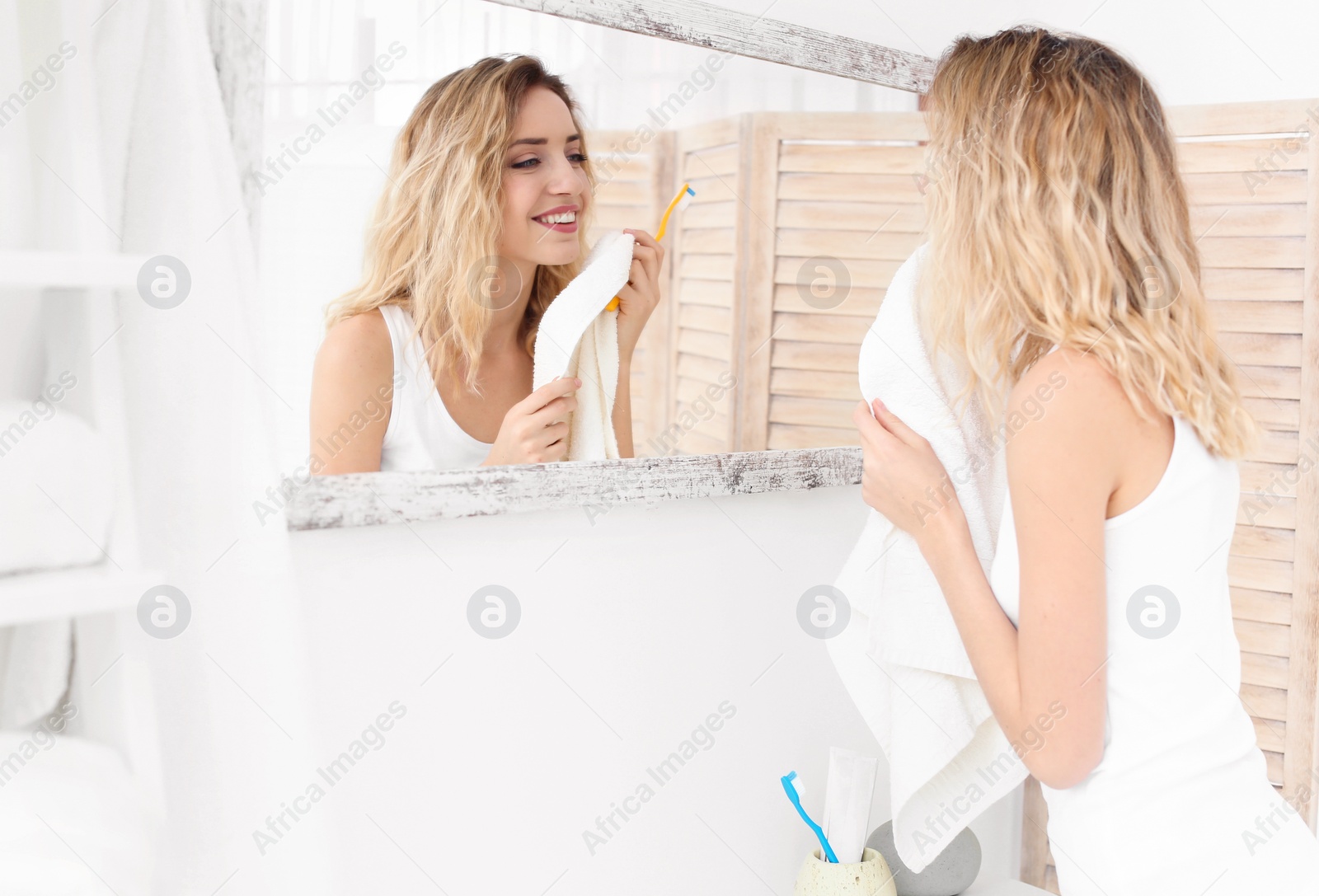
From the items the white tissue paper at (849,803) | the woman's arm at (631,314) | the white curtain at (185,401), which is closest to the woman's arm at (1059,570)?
the white tissue paper at (849,803)

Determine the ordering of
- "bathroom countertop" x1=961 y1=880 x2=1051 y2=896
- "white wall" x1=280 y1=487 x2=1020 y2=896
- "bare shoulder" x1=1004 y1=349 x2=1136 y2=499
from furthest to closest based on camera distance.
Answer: "bathroom countertop" x1=961 y1=880 x2=1051 y2=896, "white wall" x1=280 y1=487 x2=1020 y2=896, "bare shoulder" x1=1004 y1=349 x2=1136 y2=499

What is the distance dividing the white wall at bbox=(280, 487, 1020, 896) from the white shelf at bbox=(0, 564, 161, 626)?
0.61 ft

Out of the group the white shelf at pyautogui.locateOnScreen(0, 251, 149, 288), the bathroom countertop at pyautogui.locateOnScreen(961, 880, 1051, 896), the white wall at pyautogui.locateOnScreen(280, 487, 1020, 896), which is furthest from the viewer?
the bathroom countertop at pyautogui.locateOnScreen(961, 880, 1051, 896)

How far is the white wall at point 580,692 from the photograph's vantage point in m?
0.86

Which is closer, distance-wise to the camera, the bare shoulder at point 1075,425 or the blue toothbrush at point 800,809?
the bare shoulder at point 1075,425

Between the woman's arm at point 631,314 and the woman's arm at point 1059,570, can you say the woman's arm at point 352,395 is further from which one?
the woman's arm at point 1059,570

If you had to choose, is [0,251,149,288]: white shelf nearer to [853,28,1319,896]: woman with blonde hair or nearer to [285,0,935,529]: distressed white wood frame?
[285,0,935,529]: distressed white wood frame

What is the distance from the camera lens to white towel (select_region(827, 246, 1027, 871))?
0.94 m

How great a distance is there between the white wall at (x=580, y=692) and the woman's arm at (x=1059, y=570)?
34 centimetres

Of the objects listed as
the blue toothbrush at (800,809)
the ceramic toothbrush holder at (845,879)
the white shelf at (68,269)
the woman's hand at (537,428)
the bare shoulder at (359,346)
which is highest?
the white shelf at (68,269)

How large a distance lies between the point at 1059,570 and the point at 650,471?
0.40 meters

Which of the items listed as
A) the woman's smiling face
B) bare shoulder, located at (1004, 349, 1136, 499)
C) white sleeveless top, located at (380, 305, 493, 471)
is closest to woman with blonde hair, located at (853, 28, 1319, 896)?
bare shoulder, located at (1004, 349, 1136, 499)

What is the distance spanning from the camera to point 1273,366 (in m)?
1.34

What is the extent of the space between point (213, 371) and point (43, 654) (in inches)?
8.6
